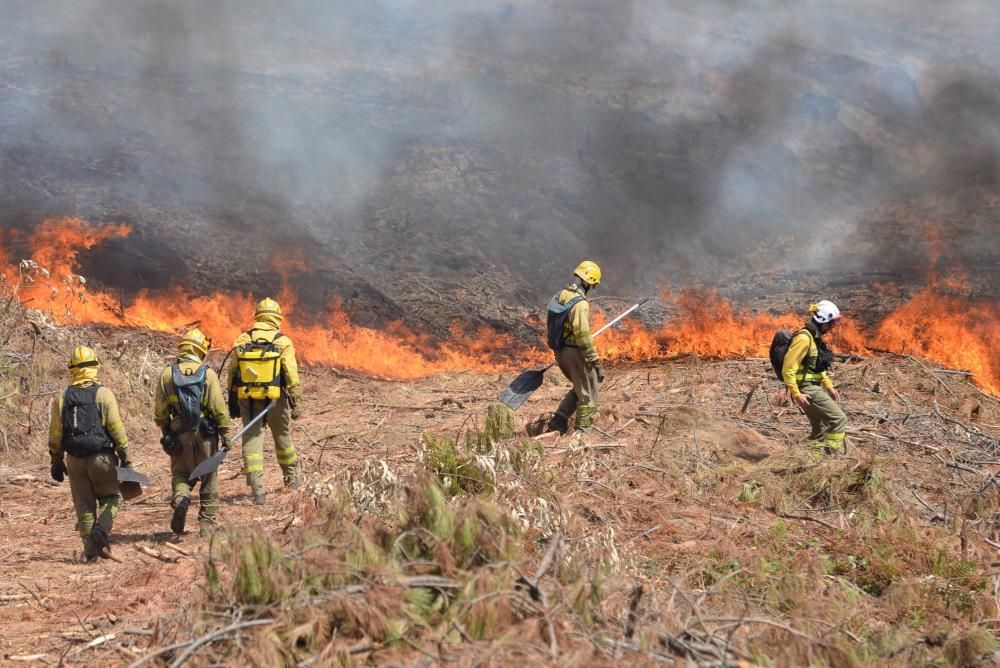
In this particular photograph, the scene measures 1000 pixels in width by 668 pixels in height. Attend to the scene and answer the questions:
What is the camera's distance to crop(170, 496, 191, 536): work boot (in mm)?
6703

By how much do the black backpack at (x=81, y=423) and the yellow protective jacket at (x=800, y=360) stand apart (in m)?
5.58

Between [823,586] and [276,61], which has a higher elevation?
[276,61]

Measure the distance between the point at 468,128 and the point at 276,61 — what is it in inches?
248

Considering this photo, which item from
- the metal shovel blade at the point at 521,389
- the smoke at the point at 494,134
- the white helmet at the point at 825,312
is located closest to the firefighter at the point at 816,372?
the white helmet at the point at 825,312

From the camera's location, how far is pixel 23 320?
35.6ft

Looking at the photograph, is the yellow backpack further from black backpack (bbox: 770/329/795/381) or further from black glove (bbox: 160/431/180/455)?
black backpack (bbox: 770/329/795/381)

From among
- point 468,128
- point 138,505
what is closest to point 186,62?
point 468,128

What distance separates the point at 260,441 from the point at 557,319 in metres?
2.93

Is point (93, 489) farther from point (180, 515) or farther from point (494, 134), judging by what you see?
point (494, 134)

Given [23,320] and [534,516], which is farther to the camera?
[23,320]

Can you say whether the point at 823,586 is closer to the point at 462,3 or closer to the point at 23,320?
the point at 23,320

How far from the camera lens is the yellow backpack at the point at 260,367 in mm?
7555

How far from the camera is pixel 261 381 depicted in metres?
7.57

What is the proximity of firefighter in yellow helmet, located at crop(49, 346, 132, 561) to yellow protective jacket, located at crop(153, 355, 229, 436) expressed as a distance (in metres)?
0.40
